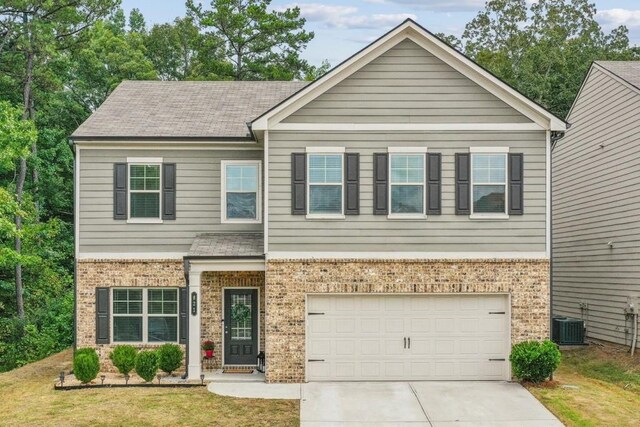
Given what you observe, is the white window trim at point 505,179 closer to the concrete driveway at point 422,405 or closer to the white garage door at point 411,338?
the white garage door at point 411,338

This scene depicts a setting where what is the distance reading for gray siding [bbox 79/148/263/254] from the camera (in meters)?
17.8

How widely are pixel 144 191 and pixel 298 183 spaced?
4.15 m

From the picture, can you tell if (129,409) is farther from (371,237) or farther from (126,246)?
(371,237)

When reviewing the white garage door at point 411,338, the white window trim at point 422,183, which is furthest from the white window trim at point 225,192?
the white window trim at point 422,183

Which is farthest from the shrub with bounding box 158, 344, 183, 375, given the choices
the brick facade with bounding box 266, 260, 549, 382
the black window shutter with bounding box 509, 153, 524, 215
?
the black window shutter with bounding box 509, 153, 524, 215

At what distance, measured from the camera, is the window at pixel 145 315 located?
17.8 meters

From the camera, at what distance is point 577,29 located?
46375 mm

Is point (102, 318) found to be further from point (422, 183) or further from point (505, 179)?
point (505, 179)

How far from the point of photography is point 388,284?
16.3m

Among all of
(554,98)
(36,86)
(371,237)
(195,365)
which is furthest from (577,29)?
(195,365)

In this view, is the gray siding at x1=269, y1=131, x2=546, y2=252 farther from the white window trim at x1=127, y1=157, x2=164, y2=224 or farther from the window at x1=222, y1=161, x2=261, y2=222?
the white window trim at x1=127, y1=157, x2=164, y2=224

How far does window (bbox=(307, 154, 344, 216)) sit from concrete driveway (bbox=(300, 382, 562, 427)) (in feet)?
13.0

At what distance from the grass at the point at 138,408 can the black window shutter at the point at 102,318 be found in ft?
5.75

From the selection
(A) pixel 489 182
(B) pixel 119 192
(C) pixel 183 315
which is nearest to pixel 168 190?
(B) pixel 119 192
